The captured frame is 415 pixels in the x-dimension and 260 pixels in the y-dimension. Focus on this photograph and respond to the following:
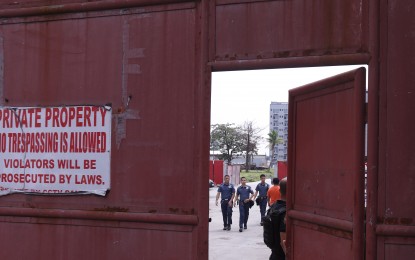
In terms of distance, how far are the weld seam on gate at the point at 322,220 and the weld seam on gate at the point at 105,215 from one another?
87 cm

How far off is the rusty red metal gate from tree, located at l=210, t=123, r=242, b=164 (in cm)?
7465

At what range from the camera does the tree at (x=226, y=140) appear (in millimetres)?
79938

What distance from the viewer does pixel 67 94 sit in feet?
14.6

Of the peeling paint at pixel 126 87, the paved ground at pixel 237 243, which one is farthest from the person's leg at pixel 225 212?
the peeling paint at pixel 126 87

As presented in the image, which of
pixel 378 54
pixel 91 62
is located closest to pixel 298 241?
pixel 378 54

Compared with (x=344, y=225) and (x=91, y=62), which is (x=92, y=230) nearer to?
(x=91, y=62)

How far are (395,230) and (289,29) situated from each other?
1606 millimetres

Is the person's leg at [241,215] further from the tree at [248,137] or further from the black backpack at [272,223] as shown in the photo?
the tree at [248,137]

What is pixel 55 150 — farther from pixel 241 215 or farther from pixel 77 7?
pixel 241 215

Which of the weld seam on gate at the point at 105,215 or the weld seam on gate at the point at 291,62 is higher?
the weld seam on gate at the point at 291,62

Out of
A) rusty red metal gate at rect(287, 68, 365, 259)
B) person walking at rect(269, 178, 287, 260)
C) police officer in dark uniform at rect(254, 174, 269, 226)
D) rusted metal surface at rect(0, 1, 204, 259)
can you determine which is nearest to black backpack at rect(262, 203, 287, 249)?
person walking at rect(269, 178, 287, 260)

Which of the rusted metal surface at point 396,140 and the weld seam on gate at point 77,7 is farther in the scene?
the weld seam on gate at point 77,7

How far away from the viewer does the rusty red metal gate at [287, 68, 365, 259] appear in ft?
11.5

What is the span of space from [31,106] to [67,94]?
378 mm
